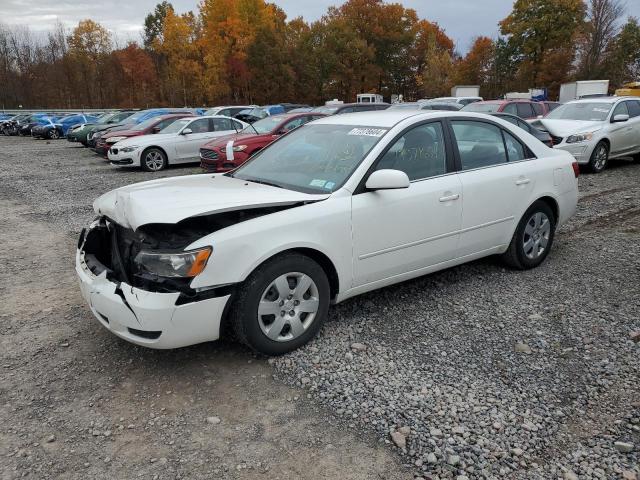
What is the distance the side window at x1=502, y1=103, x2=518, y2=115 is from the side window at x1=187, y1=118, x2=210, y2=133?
27.1ft

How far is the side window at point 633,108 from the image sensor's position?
12109 millimetres

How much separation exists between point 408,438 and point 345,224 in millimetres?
1521

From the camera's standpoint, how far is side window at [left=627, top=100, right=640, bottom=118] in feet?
39.7

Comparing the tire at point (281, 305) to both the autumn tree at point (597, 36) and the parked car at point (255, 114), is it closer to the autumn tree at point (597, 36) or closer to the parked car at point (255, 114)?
the parked car at point (255, 114)

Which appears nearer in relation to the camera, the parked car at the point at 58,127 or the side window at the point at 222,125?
the side window at the point at 222,125

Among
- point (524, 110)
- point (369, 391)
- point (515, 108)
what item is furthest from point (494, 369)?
point (524, 110)

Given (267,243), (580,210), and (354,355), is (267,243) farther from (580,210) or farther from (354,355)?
(580,210)

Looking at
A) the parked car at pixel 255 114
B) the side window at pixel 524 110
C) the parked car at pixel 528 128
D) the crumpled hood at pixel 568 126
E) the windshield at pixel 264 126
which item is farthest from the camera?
the parked car at pixel 255 114

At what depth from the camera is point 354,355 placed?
3.60m

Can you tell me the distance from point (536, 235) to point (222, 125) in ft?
38.9

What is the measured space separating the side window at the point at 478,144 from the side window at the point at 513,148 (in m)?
0.07

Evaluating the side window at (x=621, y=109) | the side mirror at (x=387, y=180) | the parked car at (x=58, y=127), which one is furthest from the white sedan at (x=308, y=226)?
the parked car at (x=58, y=127)

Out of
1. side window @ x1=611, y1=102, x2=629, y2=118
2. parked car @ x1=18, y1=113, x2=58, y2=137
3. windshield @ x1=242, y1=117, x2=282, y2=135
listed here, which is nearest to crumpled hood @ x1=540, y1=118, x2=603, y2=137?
side window @ x1=611, y1=102, x2=629, y2=118

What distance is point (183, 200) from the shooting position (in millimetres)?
3488
